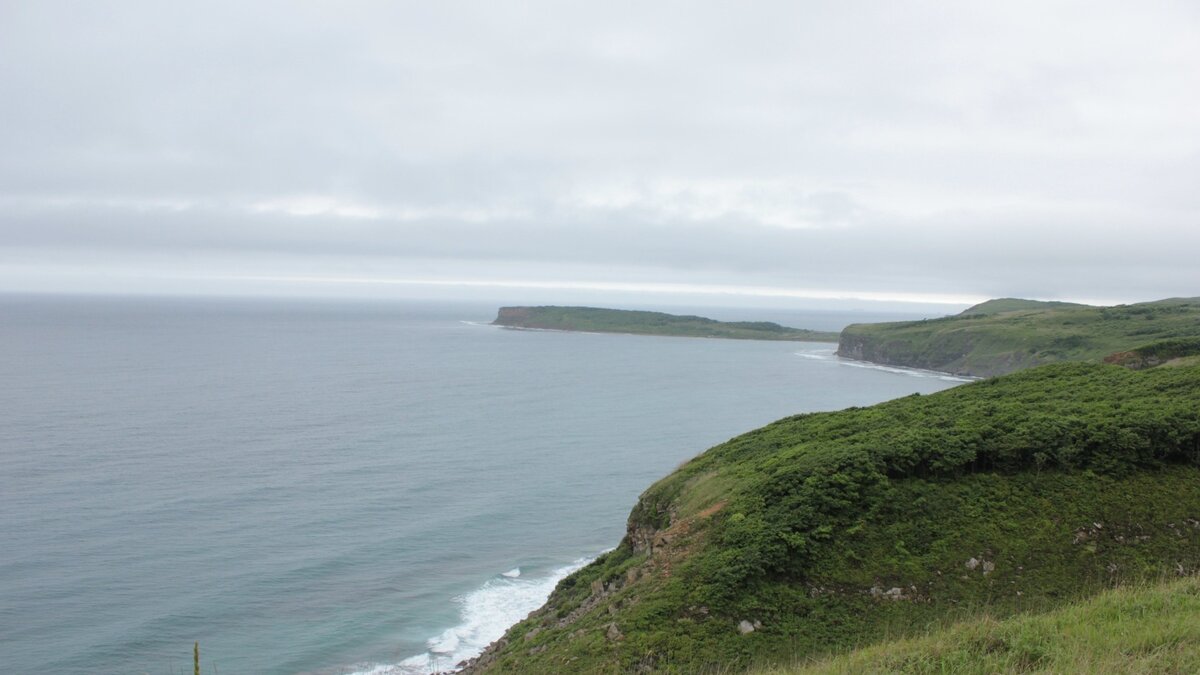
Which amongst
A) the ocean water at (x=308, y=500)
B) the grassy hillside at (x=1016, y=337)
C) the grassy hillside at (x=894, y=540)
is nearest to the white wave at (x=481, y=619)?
the ocean water at (x=308, y=500)

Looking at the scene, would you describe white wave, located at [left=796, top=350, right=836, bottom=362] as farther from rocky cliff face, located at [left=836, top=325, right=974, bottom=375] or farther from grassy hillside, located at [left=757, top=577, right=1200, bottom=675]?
grassy hillside, located at [left=757, top=577, right=1200, bottom=675]

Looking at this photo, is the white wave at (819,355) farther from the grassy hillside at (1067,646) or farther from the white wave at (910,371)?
the grassy hillside at (1067,646)

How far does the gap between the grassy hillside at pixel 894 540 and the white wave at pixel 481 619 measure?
132 inches

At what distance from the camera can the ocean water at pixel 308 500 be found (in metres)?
25.9

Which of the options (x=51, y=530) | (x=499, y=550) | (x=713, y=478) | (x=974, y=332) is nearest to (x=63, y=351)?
(x=51, y=530)

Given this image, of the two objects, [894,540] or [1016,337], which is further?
[1016,337]

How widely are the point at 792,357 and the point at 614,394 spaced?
73276mm

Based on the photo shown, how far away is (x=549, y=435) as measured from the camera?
62531mm

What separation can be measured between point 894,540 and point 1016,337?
391ft

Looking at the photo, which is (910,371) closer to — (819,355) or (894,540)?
(819,355)

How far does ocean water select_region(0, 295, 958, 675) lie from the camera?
84.9 feet

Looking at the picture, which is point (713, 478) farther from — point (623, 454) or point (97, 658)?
point (623, 454)

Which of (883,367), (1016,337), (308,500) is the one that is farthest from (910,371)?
(308,500)

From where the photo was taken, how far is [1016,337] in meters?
120
